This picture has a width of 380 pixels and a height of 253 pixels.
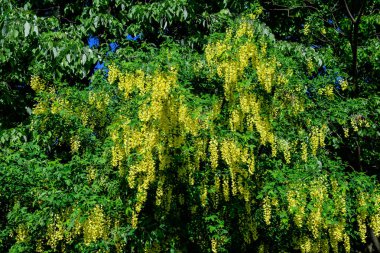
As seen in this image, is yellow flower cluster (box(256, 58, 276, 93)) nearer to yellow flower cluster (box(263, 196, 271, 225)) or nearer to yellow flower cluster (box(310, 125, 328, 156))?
yellow flower cluster (box(310, 125, 328, 156))

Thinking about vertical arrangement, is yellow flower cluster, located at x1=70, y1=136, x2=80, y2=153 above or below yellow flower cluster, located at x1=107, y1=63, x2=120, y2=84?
below

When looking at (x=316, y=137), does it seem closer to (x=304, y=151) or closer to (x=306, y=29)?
(x=304, y=151)

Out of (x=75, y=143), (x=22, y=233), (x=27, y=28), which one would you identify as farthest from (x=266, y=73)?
(x=22, y=233)

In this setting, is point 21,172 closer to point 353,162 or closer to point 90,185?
point 90,185

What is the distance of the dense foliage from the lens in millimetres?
5254

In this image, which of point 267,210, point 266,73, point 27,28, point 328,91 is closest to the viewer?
point 27,28

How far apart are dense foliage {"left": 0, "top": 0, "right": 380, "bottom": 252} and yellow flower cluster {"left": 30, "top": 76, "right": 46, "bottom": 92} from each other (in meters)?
0.02

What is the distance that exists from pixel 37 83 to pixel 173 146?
3.04m

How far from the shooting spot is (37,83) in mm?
6738

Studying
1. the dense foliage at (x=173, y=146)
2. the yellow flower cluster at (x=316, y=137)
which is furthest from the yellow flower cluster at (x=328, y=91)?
the yellow flower cluster at (x=316, y=137)

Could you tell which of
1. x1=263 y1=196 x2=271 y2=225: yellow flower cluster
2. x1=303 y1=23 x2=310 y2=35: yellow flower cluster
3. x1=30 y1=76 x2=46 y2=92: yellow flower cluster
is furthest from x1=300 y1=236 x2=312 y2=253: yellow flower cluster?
x1=30 y1=76 x2=46 y2=92: yellow flower cluster

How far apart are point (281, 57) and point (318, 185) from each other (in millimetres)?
2287

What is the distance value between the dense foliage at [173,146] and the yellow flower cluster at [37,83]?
23 millimetres

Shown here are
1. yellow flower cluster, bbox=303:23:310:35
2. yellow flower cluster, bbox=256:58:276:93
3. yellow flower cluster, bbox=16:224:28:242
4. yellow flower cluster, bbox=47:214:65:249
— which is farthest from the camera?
yellow flower cluster, bbox=303:23:310:35
